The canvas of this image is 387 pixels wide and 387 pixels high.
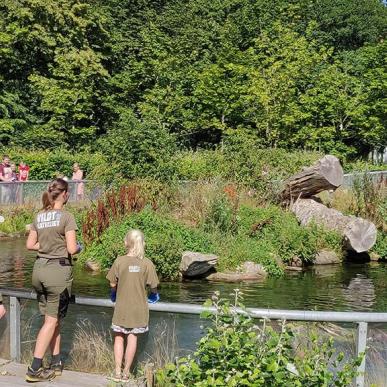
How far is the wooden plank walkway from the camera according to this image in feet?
18.3

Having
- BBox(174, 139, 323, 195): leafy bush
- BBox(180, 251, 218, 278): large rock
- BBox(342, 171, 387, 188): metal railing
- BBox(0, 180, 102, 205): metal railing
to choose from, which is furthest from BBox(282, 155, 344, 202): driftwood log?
BBox(0, 180, 102, 205): metal railing

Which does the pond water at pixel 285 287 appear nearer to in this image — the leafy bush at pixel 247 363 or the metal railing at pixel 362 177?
the leafy bush at pixel 247 363

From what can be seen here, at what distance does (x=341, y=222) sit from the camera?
17.3 metres

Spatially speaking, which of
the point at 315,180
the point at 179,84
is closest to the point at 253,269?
the point at 315,180

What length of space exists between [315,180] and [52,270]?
13105mm

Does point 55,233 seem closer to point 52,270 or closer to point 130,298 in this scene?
point 52,270

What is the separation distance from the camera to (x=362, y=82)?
120ft

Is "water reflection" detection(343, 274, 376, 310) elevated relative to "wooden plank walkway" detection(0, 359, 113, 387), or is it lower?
lower

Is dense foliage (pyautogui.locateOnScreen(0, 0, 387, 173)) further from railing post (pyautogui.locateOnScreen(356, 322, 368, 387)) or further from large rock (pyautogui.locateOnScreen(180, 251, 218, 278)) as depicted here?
railing post (pyautogui.locateOnScreen(356, 322, 368, 387))

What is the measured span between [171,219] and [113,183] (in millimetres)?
2775

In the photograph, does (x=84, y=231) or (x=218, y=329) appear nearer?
(x=218, y=329)

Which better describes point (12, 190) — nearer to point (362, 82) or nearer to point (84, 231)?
point (84, 231)

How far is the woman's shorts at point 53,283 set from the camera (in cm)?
570

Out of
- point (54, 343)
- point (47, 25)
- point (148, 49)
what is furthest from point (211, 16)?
point (54, 343)
